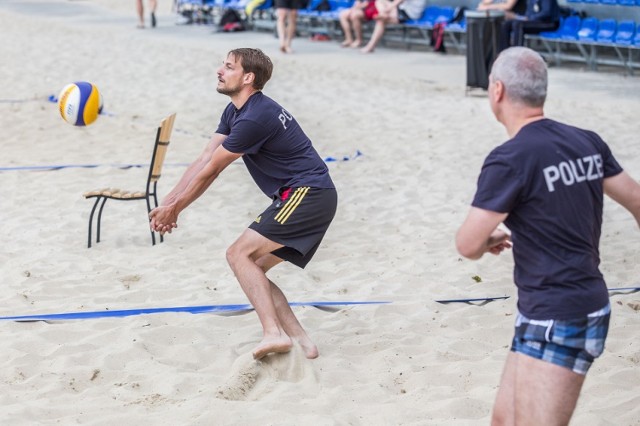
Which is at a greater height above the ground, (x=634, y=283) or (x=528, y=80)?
(x=528, y=80)

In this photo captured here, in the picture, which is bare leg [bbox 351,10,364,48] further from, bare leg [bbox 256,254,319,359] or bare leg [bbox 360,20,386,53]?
bare leg [bbox 256,254,319,359]

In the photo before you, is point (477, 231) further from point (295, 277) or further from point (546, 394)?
point (295, 277)

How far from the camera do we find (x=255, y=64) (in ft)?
15.7

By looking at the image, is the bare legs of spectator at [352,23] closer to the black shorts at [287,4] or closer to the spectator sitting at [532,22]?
the black shorts at [287,4]

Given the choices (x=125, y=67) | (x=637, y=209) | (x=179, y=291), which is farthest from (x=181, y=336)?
(x=125, y=67)

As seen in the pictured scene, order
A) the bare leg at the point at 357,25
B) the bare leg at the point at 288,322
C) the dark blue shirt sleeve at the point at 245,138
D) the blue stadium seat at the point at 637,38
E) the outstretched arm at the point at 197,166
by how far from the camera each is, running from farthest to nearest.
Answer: the bare leg at the point at 357,25 → the blue stadium seat at the point at 637,38 → the bare leg at the point at 288,322 → the outstretched arm at the point at 197,166 → the dark blue shirt sleeve at the point at 245,138

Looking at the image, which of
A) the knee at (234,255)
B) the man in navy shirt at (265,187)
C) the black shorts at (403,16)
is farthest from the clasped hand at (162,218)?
the black shorts at (403,16)

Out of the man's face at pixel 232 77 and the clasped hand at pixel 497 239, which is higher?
the man's face at pixel 232 77

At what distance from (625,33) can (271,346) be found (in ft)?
34.3

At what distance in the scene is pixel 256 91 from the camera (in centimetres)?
484

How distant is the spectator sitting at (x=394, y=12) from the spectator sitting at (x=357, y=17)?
32 centimetres

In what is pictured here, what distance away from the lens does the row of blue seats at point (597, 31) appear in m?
13.5

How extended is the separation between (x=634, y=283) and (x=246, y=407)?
9.53 ft

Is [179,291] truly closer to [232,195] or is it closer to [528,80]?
[232,195]
